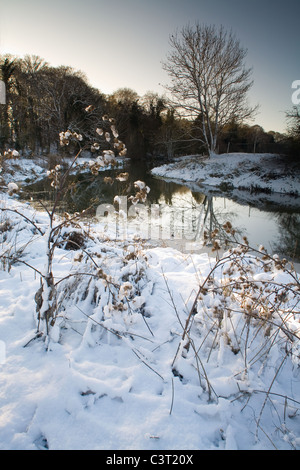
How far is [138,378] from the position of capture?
58.1 inches

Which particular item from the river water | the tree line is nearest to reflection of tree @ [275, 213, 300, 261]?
the river water

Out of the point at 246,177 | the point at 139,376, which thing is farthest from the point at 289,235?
the point at 246,177

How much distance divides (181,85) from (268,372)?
953 inches

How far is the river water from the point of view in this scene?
608cm

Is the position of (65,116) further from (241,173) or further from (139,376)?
(139,376)

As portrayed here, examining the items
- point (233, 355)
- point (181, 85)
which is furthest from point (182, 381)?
point (181, 85)

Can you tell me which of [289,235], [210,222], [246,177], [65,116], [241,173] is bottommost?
[289,235]

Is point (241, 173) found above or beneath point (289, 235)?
above

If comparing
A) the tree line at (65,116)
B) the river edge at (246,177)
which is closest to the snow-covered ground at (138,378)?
the river edge at (246,177)

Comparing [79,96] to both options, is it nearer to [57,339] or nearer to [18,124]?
[18,124]

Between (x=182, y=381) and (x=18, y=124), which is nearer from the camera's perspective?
(x=182, y=381)

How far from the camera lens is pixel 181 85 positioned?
68.8 ft

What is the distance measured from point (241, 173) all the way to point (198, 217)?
11115 mm

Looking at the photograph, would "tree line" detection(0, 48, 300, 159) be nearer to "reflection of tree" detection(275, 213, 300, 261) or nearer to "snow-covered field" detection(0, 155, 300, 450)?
"reflection of tree" detection(275, 213, 300, 261)
